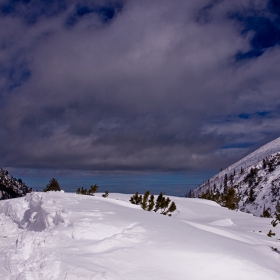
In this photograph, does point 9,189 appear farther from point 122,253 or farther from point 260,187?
point 260,187

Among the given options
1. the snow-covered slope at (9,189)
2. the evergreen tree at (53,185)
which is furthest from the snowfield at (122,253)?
the snow-covered slope at (9,189)

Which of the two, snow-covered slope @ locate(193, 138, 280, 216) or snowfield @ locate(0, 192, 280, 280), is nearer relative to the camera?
snowfield @ locate(0, 192, 280, 280)

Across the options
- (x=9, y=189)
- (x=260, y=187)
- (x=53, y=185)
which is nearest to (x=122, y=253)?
(x=53, y=185)

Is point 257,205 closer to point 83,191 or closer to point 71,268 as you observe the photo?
point 83,191

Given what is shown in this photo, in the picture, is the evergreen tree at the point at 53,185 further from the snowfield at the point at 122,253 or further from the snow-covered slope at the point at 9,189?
the snowfield at the point at 122,253

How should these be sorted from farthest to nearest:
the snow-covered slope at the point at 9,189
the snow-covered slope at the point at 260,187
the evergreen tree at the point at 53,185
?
the snow-covered slope at the point at 260,187 → the snow-covered slope at the point at 9,189 → the evergreen tree at the point at 53,185

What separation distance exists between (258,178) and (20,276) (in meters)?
162

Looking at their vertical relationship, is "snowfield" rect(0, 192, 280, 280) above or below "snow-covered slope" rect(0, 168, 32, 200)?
above

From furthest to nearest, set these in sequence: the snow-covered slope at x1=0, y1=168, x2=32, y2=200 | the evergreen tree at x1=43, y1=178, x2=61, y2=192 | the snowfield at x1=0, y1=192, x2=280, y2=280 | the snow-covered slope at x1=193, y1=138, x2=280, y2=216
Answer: the snow-covered slope at x1=193, y1=138, x2=280, y2=216, the snow-covered slope at x1=0, y1=168, x2=32, y2=200, the evergreen tree at x1=43, y1=178, x2=61, y2=192, the snowfield at x1=0, y1=192, x2=280, y2=280

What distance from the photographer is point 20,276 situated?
6094mm

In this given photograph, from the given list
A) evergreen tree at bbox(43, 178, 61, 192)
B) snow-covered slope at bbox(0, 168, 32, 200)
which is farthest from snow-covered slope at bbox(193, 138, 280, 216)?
evergreen tree at bbox(43, 178, 61, 192)

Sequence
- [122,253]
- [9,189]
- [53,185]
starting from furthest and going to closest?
1. [9,189]
2. [53,185]
3. [122,253]

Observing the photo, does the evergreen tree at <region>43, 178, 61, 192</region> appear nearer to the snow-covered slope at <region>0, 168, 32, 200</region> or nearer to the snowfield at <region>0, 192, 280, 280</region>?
the snow-covered slope at <region>0, 168, 32, 200</region>

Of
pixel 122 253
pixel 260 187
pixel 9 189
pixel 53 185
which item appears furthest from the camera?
pixel 260 187
